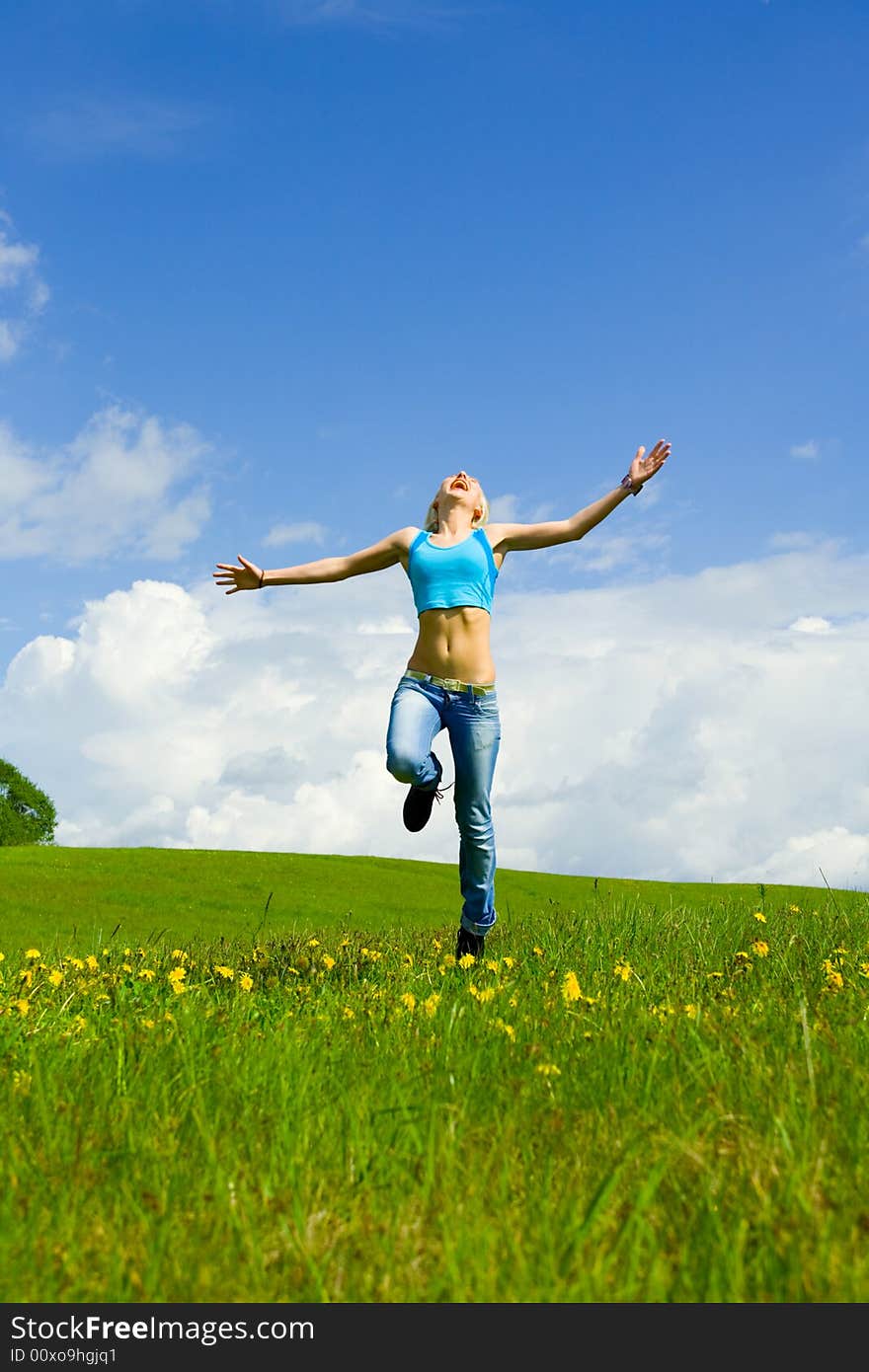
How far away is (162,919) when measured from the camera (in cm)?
1545

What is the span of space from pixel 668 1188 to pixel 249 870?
19.4 m

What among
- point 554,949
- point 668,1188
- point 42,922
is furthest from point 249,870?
point 668,1188

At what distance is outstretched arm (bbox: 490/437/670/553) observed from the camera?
7609 millimetres

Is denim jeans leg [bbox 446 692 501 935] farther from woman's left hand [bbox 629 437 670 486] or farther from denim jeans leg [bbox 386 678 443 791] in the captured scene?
woman's left hand [bbox 629 437 670 486]

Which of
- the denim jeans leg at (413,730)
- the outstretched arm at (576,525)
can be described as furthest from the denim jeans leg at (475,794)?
the outstretched arm at (576,525)

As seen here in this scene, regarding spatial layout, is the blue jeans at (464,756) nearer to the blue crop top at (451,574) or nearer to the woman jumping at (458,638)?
the woman jumping at (458,638)

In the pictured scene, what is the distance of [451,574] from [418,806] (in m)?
1.73

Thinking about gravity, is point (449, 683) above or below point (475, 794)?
above

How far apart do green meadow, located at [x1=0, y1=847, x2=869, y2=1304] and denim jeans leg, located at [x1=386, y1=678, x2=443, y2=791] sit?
1.41 meters

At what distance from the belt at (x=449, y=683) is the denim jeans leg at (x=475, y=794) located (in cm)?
5

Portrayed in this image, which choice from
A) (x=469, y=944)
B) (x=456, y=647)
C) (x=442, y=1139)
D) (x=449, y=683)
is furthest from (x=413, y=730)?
(x=442, y=1139)

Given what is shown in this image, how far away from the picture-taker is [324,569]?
7.97 meters

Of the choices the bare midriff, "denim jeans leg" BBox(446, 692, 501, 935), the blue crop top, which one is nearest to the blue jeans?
"denim jeans leg" BBox(446, 692, 501, 935)

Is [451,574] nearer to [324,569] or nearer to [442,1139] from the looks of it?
[324,569]
